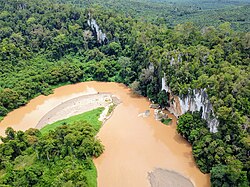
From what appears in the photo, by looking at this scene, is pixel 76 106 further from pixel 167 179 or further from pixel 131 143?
pixel 167 179

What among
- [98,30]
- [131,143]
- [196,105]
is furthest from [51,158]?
[98,30]

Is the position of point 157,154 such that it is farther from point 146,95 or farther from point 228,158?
point 146,95

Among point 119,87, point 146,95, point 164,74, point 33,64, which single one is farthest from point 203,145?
point 33,64

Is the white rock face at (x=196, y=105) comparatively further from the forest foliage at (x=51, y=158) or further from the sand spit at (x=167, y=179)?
the forest foliage at (x=51, y=158)

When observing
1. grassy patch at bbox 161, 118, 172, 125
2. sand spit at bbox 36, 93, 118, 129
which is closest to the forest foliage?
sand spit at bbox 36, 93, 118, 129

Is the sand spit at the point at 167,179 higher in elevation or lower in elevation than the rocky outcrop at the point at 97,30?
lower

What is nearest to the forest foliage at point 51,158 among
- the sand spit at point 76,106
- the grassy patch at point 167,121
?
the sand spit at point 76,106
